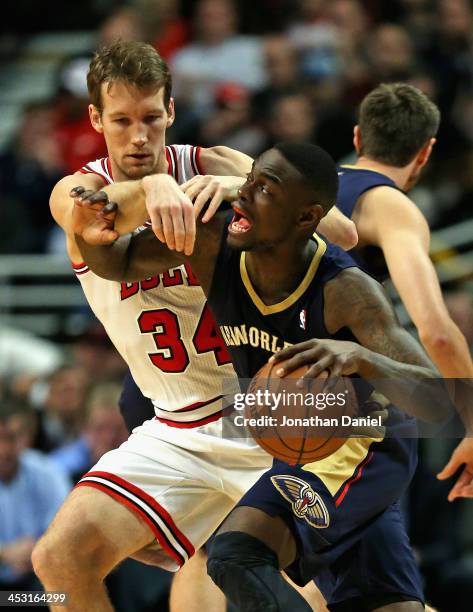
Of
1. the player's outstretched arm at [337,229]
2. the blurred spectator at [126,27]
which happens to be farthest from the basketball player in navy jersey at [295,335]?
the blurred spectator at [126,27]

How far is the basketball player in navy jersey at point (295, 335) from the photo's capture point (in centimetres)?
409

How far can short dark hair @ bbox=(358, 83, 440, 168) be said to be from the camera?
552 cm

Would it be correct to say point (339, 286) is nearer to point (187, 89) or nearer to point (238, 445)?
point (238, 445)

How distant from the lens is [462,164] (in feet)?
29.5

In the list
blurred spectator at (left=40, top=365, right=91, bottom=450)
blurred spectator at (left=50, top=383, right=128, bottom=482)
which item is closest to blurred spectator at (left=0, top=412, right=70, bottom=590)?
blurred spectator at (left=50, top=383, right=128, bottom=482)

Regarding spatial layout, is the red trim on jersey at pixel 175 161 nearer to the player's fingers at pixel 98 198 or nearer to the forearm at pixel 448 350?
the player's fingers at pixel 98 198

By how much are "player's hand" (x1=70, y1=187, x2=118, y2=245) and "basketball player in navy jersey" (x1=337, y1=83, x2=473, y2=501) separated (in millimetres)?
1268

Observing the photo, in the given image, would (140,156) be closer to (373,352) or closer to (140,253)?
(140,253)

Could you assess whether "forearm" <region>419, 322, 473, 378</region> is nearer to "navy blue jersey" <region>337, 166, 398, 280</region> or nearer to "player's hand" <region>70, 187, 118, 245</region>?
"navy blue jersey" <region>337, 166, 398, 280</region>

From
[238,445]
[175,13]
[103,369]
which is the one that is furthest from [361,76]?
[238,445]

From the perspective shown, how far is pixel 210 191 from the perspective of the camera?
4410mm

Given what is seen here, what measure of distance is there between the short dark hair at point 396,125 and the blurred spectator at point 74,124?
468 cm

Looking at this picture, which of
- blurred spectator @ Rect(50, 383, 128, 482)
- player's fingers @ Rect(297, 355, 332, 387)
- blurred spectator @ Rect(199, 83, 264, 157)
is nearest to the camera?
player's fingers @ Rect(297, 355, 332, 387)

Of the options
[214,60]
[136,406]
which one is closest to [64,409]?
[214,60]
